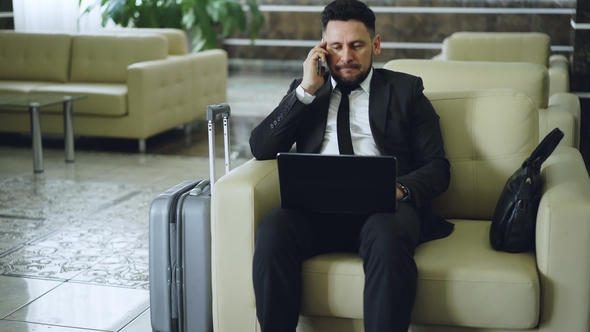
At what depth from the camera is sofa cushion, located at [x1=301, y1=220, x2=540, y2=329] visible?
6.89 ft

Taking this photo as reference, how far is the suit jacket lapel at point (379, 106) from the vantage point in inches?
99.7

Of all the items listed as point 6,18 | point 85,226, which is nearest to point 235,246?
point 85,226

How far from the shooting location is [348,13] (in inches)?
101

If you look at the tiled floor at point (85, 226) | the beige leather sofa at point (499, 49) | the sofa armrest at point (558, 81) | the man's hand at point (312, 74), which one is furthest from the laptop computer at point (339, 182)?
the beige leather sofa at point (499, 49)

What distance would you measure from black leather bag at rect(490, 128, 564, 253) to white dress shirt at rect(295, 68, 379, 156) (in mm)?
493

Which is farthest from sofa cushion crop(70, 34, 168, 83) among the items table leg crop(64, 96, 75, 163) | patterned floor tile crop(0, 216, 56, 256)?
patterned floor tile crop(0, 216, 56, 256)

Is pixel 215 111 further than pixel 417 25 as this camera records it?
No

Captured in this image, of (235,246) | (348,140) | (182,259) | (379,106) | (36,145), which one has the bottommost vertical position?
(36,145)

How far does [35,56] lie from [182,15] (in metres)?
1.93

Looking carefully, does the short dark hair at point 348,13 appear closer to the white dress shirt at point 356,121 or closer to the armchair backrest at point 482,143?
the white dress shirt at point 356,121

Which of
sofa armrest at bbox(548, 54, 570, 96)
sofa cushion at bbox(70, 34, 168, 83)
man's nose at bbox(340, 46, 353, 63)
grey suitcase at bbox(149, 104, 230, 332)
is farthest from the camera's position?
A: sofa cushion at bbox(70, 34, 168, 83)

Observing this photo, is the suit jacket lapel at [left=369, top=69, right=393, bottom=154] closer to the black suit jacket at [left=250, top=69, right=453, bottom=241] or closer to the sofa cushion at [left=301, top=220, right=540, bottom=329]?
the black suit jacket at [left=250, top=69, right=453, bottom=241]

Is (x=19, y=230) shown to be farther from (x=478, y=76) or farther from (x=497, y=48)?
(x=497, y=48)

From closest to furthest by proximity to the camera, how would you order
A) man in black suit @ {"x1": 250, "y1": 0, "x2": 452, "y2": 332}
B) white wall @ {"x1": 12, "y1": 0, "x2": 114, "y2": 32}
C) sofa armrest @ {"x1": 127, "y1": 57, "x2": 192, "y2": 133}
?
man in black suit @ {"x1": 250, "y1": 0, "x2": 452, "y2": 332} < sofa armrest @ {"x1": 127, "y1": 57, "x2": 192, "y2": 133} < white wall @ {"x1": 12, "y1": 0, "x2": 114, "y2": 32}
